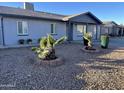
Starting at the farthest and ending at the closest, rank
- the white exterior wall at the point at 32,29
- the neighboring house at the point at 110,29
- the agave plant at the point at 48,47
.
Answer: the neighboring house at the point at 110,29 < the white exterior wall at the point at 32,29 < the agave plant at the point at 48,47

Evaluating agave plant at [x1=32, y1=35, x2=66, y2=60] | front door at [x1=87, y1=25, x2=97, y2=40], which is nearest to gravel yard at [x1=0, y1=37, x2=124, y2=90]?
agave plant at [x1=32, y1=35, x2=66, y2=60]

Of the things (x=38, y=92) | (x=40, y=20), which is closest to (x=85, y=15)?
(x=40, y=20)

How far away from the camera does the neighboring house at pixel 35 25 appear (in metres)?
13.6

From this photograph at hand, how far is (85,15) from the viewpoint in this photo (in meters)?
21.4

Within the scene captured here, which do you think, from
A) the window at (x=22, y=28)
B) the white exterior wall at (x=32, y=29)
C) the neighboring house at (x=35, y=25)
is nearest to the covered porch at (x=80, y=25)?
the neighboring house at (x=35, y=25)

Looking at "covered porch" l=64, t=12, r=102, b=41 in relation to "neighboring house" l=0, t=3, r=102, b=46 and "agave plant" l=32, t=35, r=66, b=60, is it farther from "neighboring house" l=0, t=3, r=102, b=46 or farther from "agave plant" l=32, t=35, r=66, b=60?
"agave plant" l=32, t=35, r=66, b=60

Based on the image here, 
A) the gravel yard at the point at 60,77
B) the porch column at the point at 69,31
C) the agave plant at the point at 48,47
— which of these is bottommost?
the gravel yard at the point at 60,77

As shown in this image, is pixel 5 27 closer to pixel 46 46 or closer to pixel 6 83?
pixel 46 46

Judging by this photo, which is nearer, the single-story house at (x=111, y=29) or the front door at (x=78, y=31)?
the front door at (x=78, y=31)

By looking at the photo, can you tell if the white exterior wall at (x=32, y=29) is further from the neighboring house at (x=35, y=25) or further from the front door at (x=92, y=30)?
the front door at (x=92, y=30)

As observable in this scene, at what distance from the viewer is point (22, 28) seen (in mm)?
14852

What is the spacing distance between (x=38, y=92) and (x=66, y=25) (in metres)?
16.1

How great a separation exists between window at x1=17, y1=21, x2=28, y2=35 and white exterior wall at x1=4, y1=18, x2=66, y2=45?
336 mm

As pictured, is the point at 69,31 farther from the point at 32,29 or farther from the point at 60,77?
the point at 60,77
